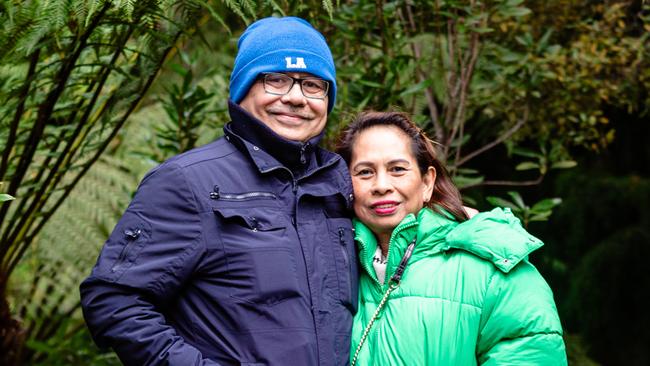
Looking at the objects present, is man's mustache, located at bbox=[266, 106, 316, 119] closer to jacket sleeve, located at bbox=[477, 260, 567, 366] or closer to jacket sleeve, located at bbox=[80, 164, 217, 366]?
jacket sleeve, located at bbox=[80, 164, 217, 366]

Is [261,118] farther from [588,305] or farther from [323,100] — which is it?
[588,305]

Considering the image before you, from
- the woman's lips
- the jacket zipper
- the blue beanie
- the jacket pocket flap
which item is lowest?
the woman's lips

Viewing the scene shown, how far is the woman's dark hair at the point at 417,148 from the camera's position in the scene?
7.64 ft

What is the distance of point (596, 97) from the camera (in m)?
3.35

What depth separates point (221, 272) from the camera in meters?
1.90

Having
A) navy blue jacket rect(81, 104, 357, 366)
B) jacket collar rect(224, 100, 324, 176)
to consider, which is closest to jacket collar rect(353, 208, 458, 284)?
navy blue jacket rect(81, 104, 357, 366)

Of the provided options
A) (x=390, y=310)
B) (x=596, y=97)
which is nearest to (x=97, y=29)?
(x=390, y=310)

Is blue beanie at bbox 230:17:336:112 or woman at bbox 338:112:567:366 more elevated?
blue beanie at bbox 230:17:336:112

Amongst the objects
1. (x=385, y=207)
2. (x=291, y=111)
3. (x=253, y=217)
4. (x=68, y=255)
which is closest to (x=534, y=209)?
(x=385, y=207)

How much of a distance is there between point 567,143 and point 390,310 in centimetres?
179

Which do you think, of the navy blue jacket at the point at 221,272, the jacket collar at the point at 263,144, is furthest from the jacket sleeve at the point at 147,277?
the jacket collar at the point at 263,144

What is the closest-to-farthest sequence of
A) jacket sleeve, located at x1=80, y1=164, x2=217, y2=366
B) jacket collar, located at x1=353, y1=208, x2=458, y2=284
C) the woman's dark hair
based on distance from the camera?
jacket sleeve, located at x1=80, y1=164, x2=217, y2=366 → jacket collar, located at x1=353, y1=208, x2=458, y2=284 → the woman's dark hair

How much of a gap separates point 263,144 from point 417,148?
0.49 meters

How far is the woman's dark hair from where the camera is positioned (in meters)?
2.33
